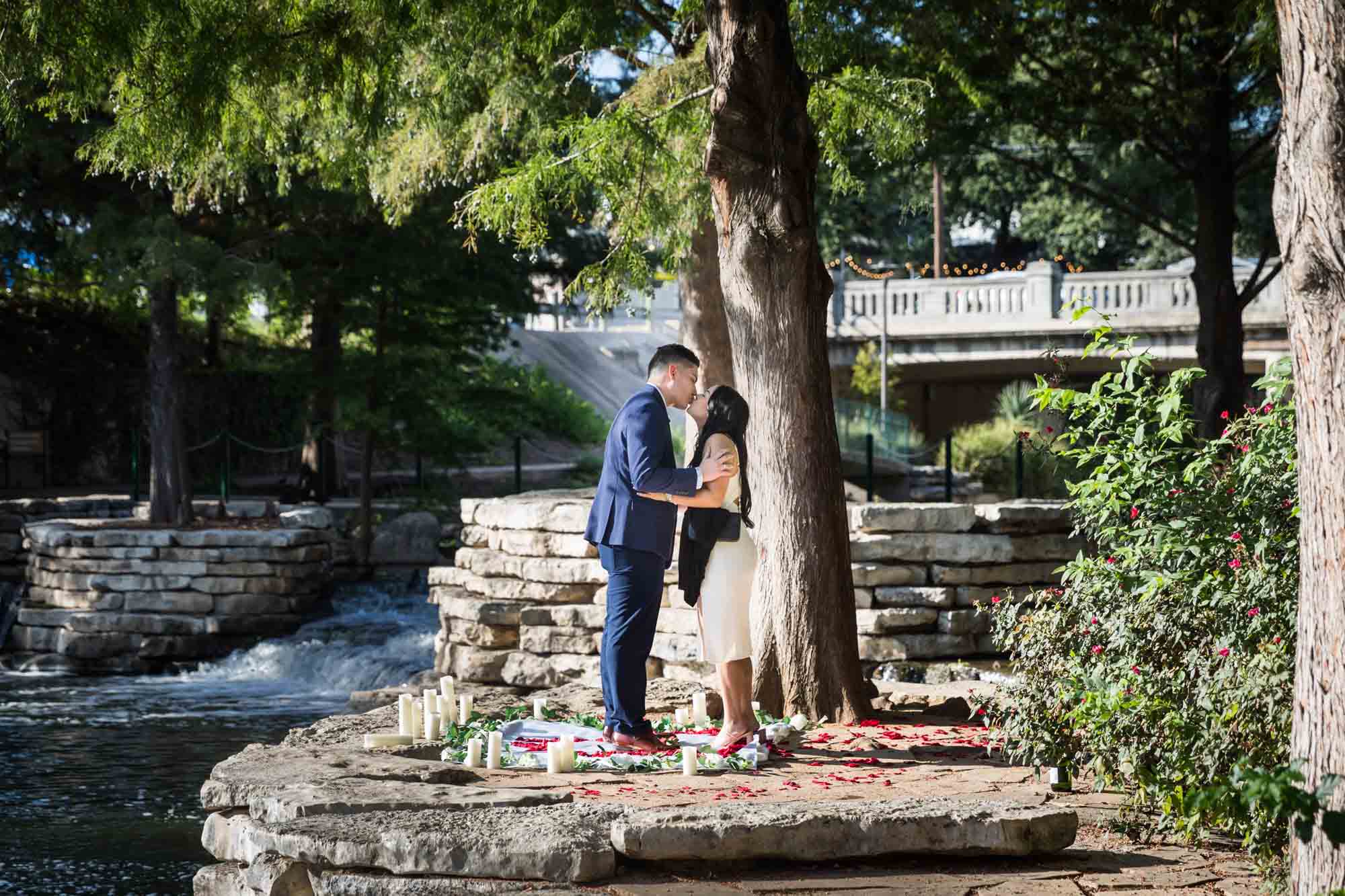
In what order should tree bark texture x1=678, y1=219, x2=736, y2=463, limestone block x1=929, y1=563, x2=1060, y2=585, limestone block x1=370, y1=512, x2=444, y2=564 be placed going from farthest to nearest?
limestone block x1=370, y1=512, x2=444, y2=564 → tree bark texture x1=678, y1=219, x2=736, y2=463 → limestone block x1=929, y1=563, x2=1060, y2=585

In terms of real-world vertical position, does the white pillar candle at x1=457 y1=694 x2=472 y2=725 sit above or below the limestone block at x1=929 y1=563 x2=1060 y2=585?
below

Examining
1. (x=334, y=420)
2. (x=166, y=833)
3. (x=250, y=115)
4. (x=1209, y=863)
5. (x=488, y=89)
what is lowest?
(x=166, y=833)

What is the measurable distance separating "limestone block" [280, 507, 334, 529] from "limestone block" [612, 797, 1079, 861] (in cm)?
1230

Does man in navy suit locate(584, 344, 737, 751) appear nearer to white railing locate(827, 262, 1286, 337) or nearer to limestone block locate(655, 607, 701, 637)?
limestone block locate(655, 607, 701, 637)

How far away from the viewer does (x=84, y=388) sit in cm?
2273

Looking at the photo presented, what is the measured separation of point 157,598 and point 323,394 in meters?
4.82

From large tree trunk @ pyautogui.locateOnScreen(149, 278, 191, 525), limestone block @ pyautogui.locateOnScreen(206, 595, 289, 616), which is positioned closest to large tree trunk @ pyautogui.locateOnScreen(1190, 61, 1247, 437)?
limestone block @ pyautogui.locateOnScreen(206, 595, 289, 616)

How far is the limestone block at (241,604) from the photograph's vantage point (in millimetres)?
15672

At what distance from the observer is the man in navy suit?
6.56 meters

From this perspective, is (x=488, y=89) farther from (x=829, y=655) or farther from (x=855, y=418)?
(x=855, y=418)

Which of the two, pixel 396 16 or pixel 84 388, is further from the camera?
pixel 84 388

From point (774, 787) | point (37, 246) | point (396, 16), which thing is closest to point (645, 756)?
point (774, 787)

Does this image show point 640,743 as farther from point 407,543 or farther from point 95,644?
point 407,543

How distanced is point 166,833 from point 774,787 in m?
3.67
